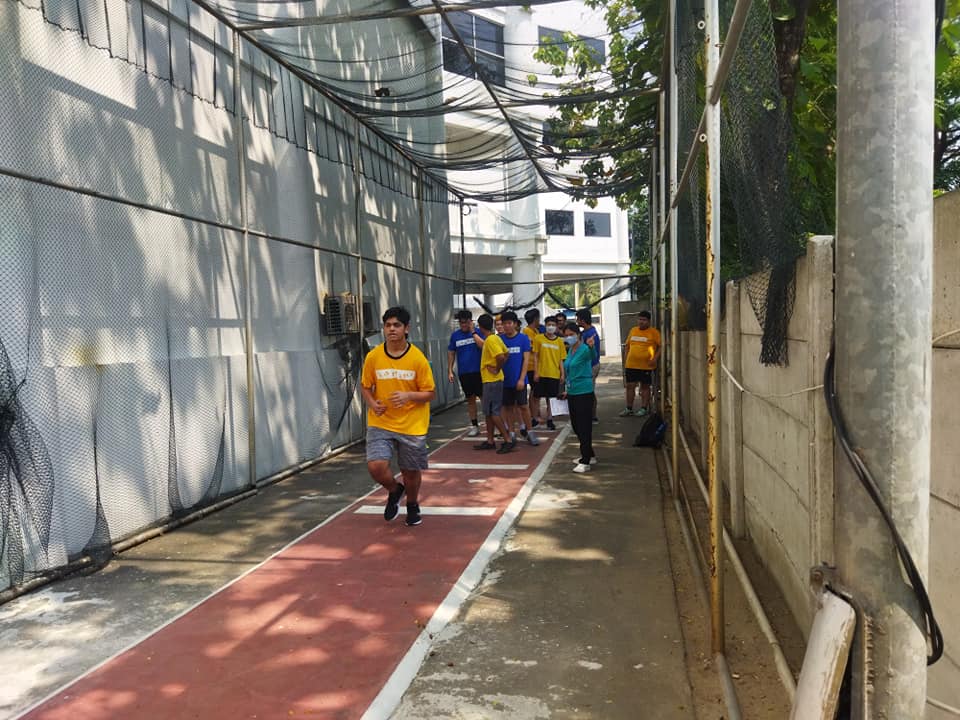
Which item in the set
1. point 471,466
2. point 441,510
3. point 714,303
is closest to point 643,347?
point 471,466

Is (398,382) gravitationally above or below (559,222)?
below

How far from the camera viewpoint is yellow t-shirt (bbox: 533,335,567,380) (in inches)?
434

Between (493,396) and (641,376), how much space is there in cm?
360

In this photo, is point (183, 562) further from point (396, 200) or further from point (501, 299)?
point (501, 299)

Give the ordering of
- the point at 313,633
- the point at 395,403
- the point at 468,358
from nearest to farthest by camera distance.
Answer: the point at 313,633 < the point at 395,403 < the point at 468,358

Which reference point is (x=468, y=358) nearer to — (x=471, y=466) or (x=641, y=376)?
(x=471, y=466)

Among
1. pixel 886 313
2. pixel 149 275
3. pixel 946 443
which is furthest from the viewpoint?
pixel 149 275

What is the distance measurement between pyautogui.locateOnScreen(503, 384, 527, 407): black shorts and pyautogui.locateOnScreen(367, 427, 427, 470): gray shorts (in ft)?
12.0

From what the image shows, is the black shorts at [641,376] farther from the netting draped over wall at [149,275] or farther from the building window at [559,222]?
the building window at [559,222]

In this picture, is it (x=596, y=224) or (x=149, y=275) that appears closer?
(x=149, y=275)

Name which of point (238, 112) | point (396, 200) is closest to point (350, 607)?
point (238, 112)

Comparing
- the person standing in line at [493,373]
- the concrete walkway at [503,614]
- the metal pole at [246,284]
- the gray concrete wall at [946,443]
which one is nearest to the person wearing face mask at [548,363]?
the person standing in line at [493,373]

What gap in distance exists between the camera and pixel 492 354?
9719 millimetres

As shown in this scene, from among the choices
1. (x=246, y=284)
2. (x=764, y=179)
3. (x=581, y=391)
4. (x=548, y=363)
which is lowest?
(x=581, y=391)
